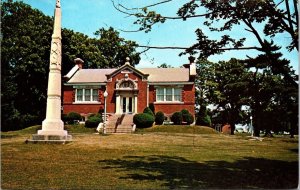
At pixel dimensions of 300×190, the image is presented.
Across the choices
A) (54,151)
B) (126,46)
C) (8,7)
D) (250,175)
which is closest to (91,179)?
(126,46)

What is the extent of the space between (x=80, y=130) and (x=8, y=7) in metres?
11.8

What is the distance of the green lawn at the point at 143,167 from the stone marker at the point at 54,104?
3.36 ft

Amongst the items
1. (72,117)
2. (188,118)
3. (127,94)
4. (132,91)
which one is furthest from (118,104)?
(188,118)

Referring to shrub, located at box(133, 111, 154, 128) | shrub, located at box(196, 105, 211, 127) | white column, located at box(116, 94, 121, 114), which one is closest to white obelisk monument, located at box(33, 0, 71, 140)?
shrub, located at box(196, 105, 211, 127)

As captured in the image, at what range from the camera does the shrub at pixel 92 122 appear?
72.8 feet

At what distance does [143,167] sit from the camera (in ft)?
25.6

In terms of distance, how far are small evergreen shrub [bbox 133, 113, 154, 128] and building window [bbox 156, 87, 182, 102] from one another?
367cm

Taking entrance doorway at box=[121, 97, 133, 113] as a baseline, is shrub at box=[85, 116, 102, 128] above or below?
below

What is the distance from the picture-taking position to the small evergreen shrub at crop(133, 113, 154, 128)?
23312 mm

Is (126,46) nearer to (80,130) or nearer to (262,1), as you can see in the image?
(262,1)

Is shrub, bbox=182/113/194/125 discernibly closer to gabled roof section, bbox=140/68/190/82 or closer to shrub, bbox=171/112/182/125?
shrub, bbox=171/112/182/125

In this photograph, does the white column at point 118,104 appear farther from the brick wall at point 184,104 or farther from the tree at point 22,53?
the tree at point 22,53

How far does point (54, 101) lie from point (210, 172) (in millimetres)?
7123

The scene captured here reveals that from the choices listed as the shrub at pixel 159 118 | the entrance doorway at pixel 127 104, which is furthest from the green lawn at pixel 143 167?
the entrance doorway at pixel 127 104
